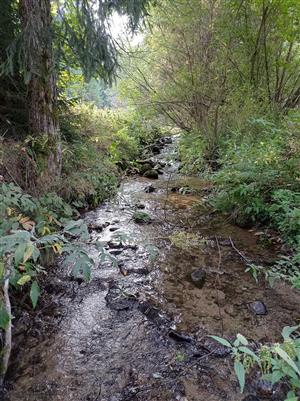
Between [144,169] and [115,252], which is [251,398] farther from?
[144,169]

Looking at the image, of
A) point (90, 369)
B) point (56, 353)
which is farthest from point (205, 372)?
point (56, 353)

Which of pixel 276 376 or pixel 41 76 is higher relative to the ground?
pixel 41 76

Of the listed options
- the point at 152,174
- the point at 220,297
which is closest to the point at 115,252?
the point at 220,297

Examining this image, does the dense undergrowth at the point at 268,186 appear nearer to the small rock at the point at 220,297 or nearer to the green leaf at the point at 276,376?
the small rock at the point at 220,297

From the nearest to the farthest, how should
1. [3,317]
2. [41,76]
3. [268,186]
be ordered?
1. [3,317]
2. [41,76]
3. [268,186]

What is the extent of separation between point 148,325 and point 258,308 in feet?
3.93

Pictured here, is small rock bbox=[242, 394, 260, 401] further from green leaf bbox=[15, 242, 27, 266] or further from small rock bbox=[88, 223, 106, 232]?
small rock bbox=[88, 223, 106, 232]

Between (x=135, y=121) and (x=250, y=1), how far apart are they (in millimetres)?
5088

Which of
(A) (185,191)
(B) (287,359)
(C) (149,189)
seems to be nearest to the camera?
(B) (287,359)

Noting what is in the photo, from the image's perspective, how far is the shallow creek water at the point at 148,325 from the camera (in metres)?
2.24

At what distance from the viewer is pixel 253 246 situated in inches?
175

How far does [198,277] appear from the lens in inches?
143

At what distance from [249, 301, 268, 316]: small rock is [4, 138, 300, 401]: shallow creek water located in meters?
0.06

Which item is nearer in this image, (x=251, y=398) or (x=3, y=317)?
(x=3, y=317)
